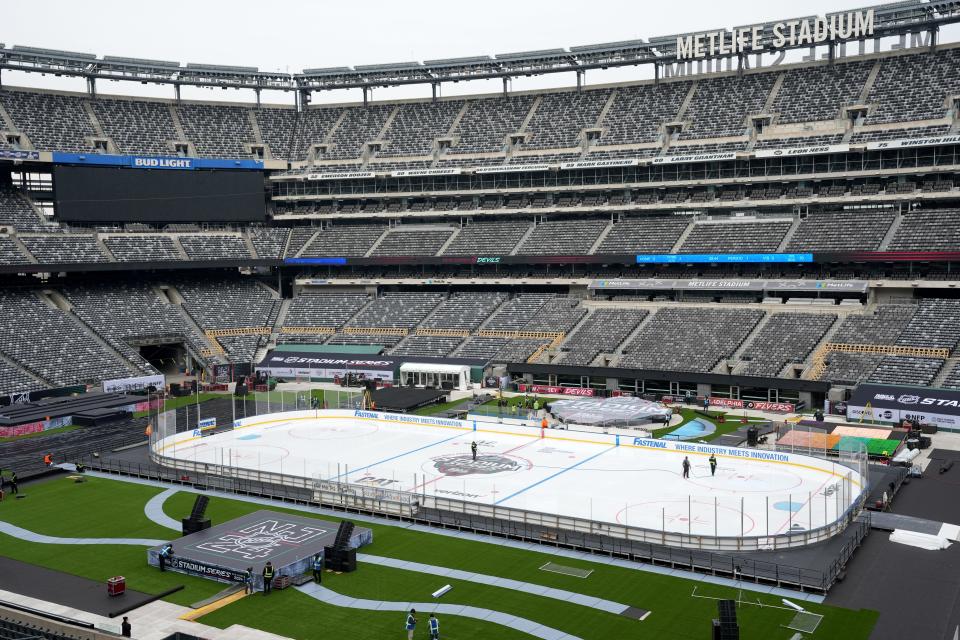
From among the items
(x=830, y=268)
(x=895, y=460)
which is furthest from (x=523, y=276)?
(x=895, y=460)

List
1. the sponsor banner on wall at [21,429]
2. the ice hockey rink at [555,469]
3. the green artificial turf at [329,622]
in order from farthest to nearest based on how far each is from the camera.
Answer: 1. the sponsor banner on wall at [21,429]
2. the ice hockey rink at [555,469]
3. the green artificial turf at [329,622]

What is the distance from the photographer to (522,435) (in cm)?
5003

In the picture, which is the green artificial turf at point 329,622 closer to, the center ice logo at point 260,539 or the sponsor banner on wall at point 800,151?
the center ice logo at point 260,539

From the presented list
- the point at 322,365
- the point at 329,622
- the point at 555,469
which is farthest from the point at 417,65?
the point at 329,622

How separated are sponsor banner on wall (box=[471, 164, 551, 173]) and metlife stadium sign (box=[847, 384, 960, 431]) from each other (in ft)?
119

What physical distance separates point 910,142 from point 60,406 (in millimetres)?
63931

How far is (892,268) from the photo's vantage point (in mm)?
61906

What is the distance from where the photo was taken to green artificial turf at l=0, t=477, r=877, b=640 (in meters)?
24.8

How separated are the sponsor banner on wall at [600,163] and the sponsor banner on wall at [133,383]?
39428 mm

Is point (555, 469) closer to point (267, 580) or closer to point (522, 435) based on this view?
point (522, 435)

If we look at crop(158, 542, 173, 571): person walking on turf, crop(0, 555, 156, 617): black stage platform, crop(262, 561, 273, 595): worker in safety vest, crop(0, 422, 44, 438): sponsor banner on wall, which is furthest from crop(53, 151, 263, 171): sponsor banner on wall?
crop(262, 561, 273, 595): worker in safety vest

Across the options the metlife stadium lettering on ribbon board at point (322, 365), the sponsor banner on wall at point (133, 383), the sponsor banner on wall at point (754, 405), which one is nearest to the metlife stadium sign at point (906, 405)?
the sponsor banner on wall at point (754, 405)

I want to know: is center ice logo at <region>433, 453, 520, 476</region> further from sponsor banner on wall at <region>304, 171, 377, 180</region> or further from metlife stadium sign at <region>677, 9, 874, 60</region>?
sponsor banner on wall at <region>304, 171, 377, 180</region>

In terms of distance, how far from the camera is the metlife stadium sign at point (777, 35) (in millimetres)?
68062
